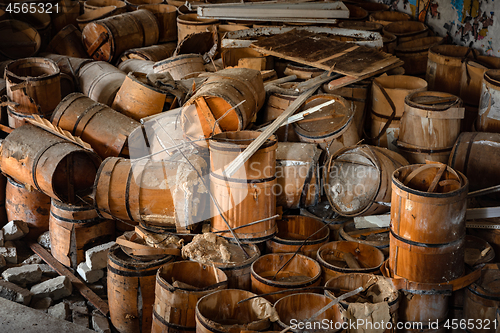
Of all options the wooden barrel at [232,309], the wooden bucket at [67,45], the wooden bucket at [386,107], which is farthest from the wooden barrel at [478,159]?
the wooden bucket at [67,45]

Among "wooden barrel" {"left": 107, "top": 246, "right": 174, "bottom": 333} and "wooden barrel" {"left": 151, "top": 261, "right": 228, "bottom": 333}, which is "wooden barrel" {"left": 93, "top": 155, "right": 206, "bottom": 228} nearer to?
"wooden barrel" {"left": 107, "top": 246, "right": 174, "bottom": 333}

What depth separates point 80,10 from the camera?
9211mm

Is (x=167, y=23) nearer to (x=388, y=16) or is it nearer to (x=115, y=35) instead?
(x=115, y=35)

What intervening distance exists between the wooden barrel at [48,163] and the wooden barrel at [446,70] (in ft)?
13.8

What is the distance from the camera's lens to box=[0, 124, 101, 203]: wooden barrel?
5020 mm

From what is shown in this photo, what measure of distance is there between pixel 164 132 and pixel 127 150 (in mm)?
508

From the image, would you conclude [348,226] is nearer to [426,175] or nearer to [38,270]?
[426,175]

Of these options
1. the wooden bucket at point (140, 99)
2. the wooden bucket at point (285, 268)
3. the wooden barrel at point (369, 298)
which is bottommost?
the wooden bucket at point (285, 268)

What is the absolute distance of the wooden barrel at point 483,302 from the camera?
3.95 meters

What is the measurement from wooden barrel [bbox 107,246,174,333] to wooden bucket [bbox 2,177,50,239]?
5.57 ft

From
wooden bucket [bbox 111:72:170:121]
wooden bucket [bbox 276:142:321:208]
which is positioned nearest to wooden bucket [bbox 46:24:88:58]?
wooden bucket [bbox 111:72:170:121]

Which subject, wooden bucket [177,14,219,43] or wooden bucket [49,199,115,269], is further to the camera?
wooden bucket [177,14,219,43]

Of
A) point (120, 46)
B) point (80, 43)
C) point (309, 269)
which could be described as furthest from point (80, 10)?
point (309, 269)

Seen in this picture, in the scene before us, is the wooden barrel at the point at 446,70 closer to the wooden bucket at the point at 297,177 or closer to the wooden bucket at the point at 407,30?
the wooden bucket at the point at 407,30
